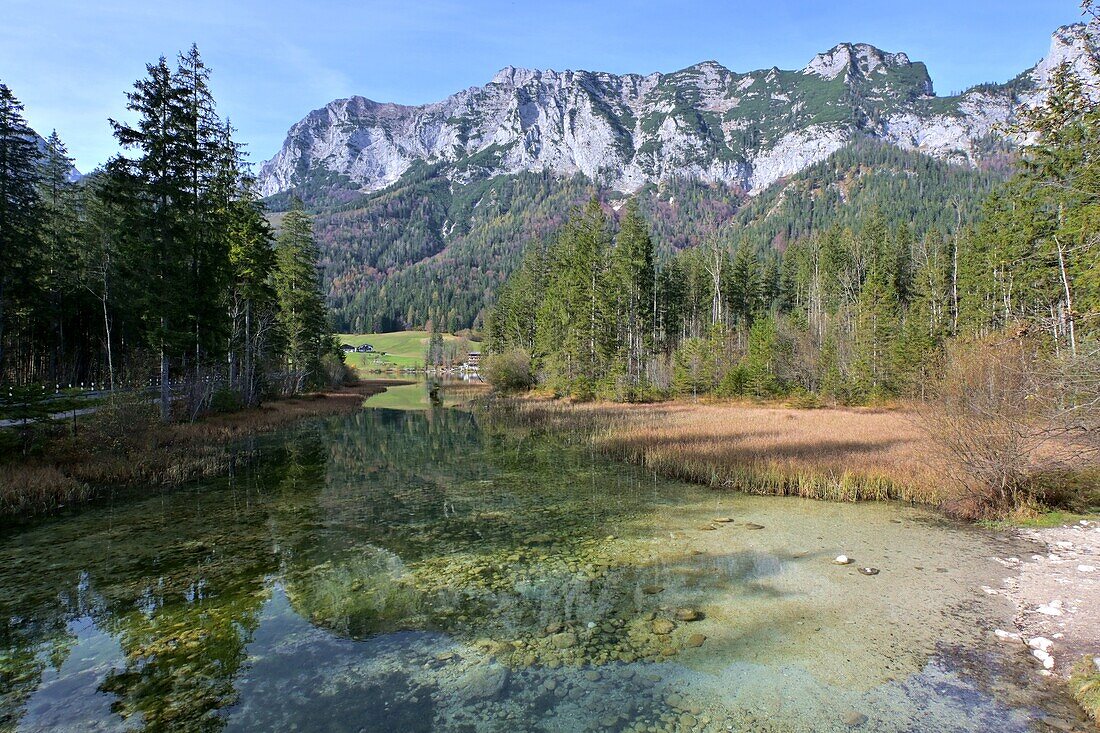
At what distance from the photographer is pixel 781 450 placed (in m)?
19.1

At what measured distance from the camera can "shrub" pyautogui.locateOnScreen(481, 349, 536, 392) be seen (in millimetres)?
55250

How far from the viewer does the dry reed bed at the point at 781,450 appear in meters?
14.7

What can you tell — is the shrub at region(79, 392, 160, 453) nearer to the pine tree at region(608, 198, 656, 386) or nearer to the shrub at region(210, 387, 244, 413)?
the shrub at region(210, 387, 244, 413)

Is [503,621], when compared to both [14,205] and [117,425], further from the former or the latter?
[14,205]

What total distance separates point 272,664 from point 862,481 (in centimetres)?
1533

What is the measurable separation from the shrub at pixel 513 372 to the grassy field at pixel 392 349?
6947 cm

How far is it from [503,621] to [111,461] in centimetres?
1579

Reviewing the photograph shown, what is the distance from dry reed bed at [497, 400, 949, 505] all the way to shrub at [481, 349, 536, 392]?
22.7 metres

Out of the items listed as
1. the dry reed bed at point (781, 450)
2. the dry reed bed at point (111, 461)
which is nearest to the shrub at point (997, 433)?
the dry reed bed at point (781, 450)

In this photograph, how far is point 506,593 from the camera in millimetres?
8391

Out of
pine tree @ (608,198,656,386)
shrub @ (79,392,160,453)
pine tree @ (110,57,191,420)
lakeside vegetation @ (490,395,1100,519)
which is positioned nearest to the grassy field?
pine tree @ (608,198,656,386)

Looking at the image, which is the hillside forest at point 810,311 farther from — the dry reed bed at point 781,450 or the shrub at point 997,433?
the shrub at point 997,433

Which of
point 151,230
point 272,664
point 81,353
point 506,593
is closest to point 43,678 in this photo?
point 272,664

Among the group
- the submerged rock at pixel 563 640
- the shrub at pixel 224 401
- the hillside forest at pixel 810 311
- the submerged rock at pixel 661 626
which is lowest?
the submerged rock at pixel 661 626
